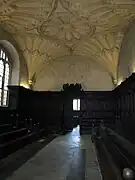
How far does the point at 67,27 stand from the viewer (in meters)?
13.4

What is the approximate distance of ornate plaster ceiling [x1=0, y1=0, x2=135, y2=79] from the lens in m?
10.6

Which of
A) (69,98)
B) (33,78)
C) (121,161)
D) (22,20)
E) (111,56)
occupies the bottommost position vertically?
(121,161)

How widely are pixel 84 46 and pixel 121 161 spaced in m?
14.3

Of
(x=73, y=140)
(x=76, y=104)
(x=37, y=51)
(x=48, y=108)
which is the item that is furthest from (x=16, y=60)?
(x=73, y=140)

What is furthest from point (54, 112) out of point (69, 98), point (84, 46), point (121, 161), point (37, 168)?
Result: point (121, 161)

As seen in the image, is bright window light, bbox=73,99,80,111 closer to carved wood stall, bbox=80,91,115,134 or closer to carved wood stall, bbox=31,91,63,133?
carved wood stall, bbox=80,91,115,134

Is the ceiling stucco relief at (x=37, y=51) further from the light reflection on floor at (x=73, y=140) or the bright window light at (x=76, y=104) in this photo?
the light reflection on floor at (x=73, y=140)

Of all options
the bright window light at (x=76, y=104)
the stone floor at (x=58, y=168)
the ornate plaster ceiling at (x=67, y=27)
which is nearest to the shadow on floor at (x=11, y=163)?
the stone floor at (x=58, y=168)

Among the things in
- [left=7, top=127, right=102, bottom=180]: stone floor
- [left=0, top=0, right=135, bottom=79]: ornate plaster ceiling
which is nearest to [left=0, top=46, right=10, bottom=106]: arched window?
[left=0, top=0, right=135, bottom=79]: ornate plaster ceiling

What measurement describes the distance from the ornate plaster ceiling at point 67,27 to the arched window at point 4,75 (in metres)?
1.50

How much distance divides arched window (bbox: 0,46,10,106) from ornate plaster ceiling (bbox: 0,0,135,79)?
4.93 ft

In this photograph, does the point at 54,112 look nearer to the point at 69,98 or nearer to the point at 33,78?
the point at 69,98

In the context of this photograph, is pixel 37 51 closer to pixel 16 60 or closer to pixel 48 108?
pixel 16 60

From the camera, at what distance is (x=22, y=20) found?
40.2ft
